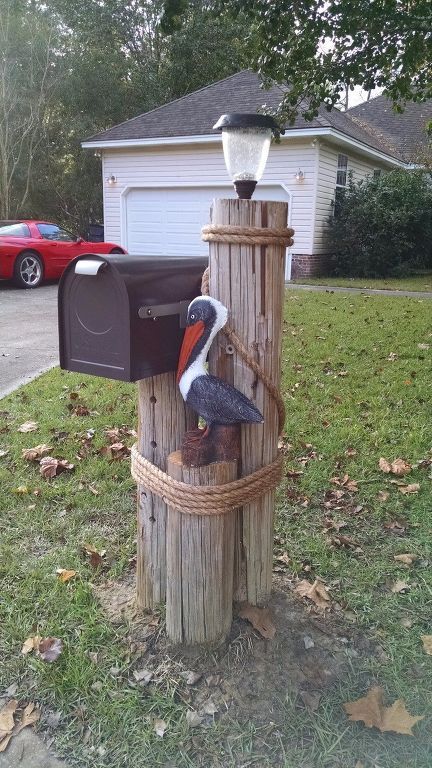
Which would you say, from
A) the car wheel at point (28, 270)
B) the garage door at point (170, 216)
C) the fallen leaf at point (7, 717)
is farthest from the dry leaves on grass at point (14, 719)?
the garage door at point (170, 216)

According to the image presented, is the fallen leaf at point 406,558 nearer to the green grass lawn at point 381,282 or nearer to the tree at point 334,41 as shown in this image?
the tree at point 334,41

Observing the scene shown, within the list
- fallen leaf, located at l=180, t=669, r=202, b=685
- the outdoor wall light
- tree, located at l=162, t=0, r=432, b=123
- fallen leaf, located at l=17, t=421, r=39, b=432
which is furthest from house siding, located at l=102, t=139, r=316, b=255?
fallen leaf, located at l=180, t=669, r=202, b=685

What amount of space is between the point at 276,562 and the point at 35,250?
35.1 feet

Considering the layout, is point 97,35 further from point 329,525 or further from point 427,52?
point 329,525

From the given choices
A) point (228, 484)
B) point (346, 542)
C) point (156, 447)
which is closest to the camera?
point (228, 484)

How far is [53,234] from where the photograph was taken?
40.9 feet

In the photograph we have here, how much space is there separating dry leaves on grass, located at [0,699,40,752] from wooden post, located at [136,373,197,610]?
1.78ft

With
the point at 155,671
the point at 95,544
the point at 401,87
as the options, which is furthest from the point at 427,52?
the point at 155,671

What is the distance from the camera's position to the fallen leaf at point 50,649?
7.02ft

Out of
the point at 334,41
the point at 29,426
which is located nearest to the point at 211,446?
the point at 29,426

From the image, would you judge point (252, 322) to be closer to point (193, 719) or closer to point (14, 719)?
point (193, 719)

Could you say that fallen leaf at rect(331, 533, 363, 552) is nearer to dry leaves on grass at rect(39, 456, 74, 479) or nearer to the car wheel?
dry leaves on grass at rect(39, 456, 74, 479)

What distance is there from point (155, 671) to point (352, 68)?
534 centimetres

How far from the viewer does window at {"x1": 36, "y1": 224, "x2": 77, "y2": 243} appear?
1228 cm
